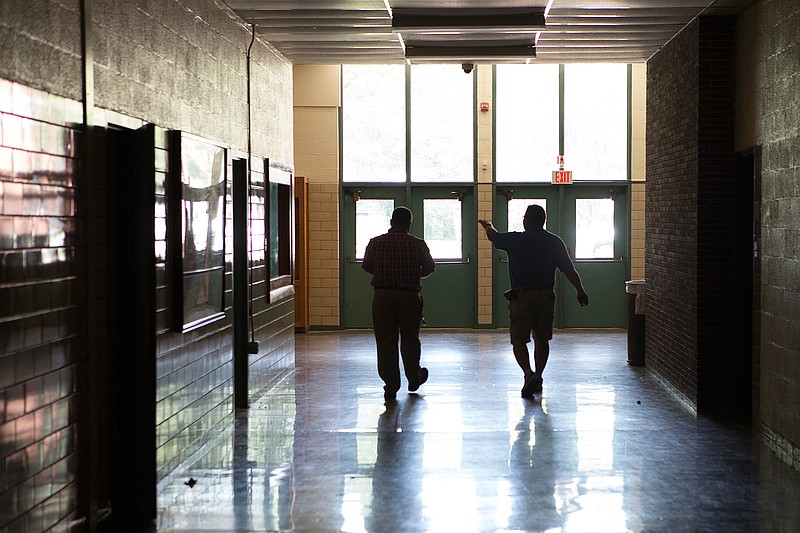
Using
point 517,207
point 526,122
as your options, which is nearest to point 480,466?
point 517,207

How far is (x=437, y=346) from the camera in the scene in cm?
1332

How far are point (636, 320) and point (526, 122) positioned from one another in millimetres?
4667

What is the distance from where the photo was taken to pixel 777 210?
7223mm

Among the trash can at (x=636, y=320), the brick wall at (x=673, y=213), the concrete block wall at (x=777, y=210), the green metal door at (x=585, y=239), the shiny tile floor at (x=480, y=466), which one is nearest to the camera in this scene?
the shiny tile floor at (x=480, y=466)

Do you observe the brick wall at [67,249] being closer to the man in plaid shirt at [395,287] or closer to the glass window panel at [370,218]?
the man in plaid shirt at [395,287]

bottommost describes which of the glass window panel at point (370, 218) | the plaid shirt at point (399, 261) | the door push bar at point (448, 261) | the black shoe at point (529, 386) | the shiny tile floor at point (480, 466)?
the shiny tile floor at point (480, 466)

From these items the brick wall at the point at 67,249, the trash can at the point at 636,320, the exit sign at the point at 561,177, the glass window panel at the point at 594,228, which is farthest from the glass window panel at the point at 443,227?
the brick wall at the point at 67,249

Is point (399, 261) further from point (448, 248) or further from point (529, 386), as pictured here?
point (448, 248)

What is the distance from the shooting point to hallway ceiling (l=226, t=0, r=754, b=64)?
8.12 meters

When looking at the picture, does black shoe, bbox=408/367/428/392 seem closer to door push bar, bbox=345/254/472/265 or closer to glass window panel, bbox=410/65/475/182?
door push bar, bbox=345/254/472/265

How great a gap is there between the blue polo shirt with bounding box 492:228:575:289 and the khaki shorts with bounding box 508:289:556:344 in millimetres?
102

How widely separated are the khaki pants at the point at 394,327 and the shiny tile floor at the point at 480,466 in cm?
29

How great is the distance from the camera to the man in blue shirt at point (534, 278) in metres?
9.16

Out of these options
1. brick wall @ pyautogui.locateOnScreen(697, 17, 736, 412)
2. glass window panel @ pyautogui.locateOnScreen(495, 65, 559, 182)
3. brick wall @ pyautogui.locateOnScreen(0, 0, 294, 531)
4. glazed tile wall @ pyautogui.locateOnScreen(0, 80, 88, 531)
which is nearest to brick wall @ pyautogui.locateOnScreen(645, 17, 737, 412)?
brick wall @ pyautogui.locateOnScreen(697, 17, 736, 412)
